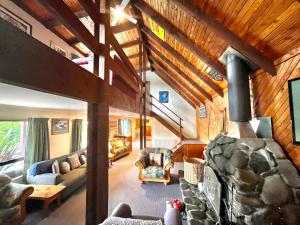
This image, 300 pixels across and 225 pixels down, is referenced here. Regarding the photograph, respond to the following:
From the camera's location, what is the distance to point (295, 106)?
184 centimetres

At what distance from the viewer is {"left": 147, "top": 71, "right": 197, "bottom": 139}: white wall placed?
783 centimetres

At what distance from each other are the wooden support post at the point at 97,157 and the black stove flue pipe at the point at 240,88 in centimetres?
192

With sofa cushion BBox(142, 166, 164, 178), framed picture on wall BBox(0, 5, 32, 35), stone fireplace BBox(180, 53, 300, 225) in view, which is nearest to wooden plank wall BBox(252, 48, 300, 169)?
stone fireplace BBox(180, 53, 300, 225)

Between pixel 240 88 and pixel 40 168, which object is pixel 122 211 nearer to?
pixel 240 88

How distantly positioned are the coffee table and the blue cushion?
16.3 inches

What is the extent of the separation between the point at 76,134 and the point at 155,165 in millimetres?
3135

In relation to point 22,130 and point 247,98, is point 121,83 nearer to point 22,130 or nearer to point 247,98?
point 247,98

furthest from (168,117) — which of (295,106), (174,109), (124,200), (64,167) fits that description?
(295,106)

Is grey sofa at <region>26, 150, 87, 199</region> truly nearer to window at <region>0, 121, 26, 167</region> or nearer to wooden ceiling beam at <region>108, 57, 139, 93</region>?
window at <region>0, 121, 26, 167</region>

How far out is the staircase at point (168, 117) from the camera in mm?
7832

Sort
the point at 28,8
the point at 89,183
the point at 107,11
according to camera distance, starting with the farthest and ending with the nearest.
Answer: the point at 28,8, the point at 107,11, the point at 89,183

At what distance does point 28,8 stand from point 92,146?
9.13 ft

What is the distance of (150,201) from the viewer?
360 cm

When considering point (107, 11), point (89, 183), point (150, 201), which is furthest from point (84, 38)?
point (150, 201)
